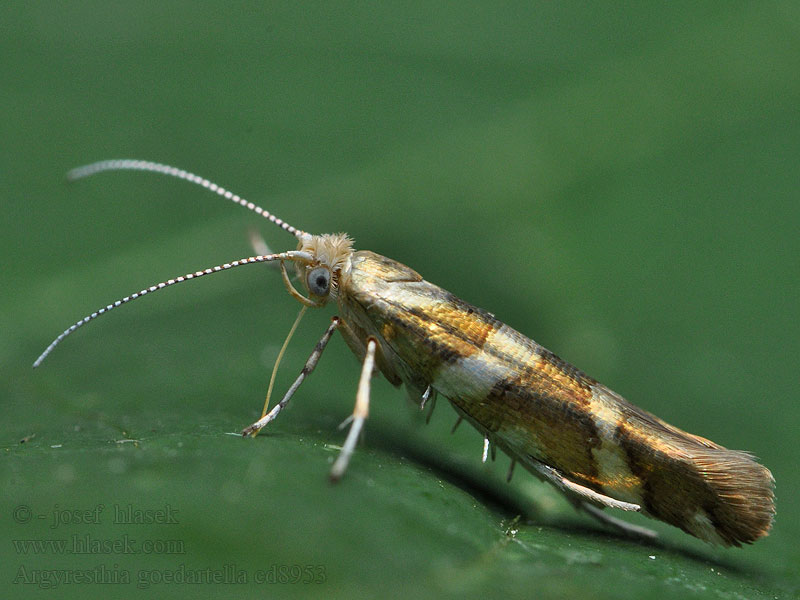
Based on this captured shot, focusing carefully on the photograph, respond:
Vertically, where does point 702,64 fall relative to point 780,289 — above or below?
above

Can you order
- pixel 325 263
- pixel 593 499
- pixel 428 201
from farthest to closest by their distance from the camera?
pixel 428 201 < pixel 325 263 < pixel 593 499

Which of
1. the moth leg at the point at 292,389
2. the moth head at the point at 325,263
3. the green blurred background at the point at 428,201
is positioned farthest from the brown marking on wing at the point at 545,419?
the moth head at the point at 325,263

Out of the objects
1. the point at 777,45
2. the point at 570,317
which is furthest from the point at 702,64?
the point at 570,317

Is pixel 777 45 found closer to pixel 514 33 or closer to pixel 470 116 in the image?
pixel 514 33

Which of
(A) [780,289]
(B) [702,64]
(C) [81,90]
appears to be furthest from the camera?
(B) [702,64]

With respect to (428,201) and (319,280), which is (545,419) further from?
(428,201)

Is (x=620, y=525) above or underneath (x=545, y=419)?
underneath

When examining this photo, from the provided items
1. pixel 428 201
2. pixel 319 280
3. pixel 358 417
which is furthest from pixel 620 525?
pixel 428 201
